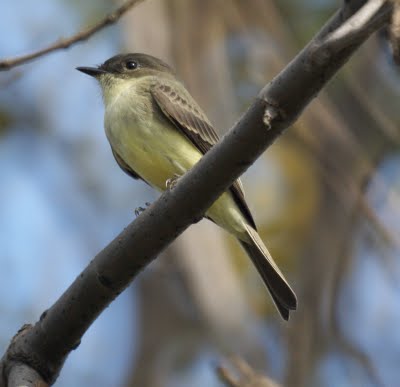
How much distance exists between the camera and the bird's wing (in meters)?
4.54

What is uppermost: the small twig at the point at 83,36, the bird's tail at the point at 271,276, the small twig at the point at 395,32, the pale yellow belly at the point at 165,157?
the small twig at the point at 83,36

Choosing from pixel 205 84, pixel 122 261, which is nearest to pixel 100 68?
pixel 205 84

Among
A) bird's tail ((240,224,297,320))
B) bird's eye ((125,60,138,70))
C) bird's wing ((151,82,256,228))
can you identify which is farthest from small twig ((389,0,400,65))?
bird's eye ((125,60,138,70))

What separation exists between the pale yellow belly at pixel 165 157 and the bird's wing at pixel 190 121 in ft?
0.14

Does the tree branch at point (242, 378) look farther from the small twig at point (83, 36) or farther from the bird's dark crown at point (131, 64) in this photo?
the bird's dark crown at point (131, 64)

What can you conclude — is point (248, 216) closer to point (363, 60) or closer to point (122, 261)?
point (122, 261)

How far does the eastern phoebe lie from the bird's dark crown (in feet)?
1.94

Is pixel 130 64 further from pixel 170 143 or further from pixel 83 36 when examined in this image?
pixel 83 36

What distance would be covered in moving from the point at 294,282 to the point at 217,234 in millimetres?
940

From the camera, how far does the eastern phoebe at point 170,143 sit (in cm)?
454

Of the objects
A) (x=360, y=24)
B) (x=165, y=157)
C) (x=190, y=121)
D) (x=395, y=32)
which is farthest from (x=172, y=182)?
(x=395, y=32)

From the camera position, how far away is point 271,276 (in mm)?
4465

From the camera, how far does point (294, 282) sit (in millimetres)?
7410

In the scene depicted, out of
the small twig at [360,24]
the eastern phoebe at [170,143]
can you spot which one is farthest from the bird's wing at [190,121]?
the small twig at [360,24]
